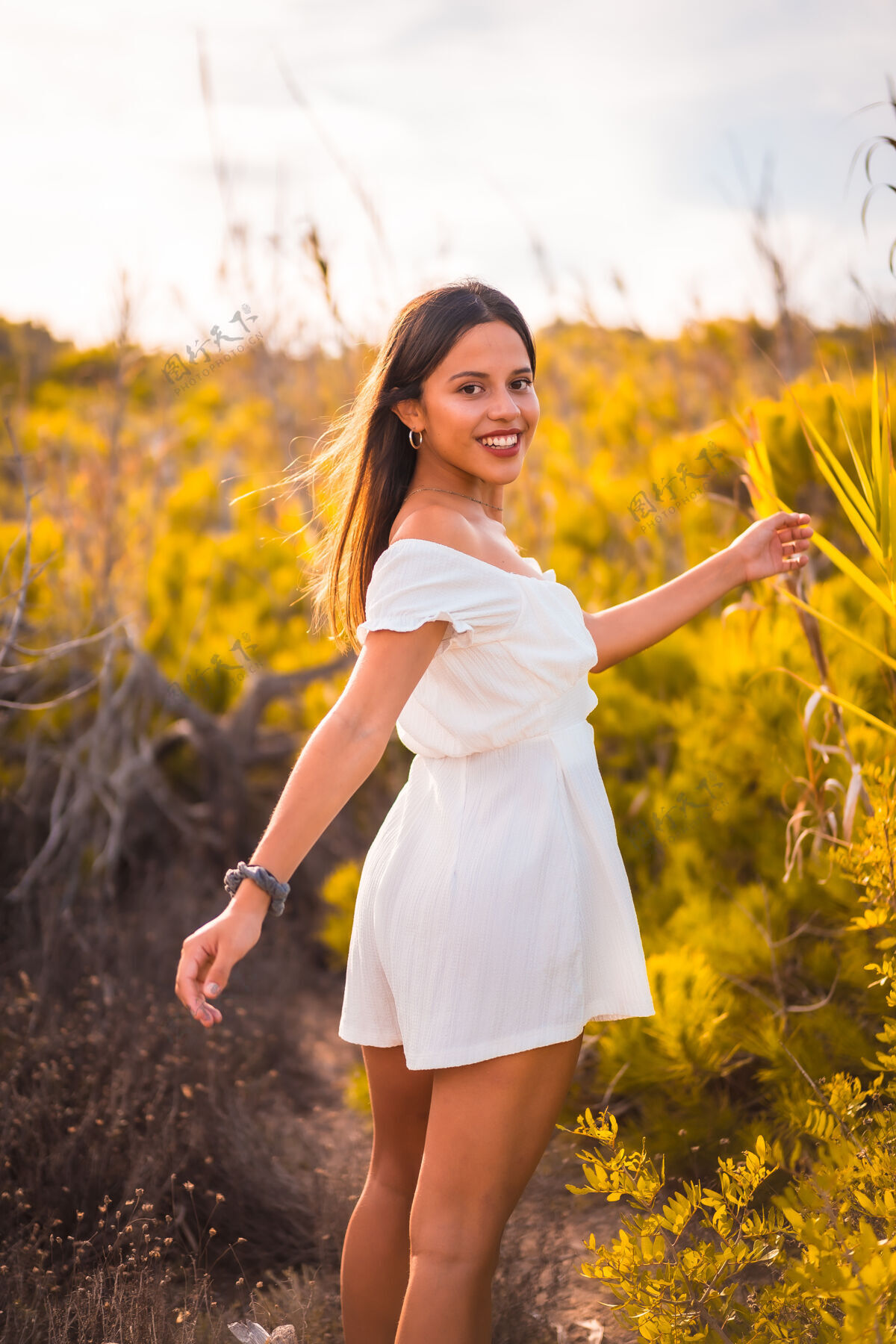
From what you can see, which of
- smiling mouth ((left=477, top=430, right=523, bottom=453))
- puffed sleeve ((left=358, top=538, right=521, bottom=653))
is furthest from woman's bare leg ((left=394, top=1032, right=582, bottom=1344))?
smiling mouth ((left=477, top=430, right=523, bottom=453))

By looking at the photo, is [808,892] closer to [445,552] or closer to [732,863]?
[732,863]

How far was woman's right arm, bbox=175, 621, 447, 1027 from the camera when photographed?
994 millimetres

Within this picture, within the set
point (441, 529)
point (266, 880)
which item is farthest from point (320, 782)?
point (441, 529)

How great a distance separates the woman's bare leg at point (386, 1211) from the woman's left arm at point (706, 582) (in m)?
0.59

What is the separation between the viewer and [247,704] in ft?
12.6

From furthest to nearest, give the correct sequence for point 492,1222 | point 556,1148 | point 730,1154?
1. point 556,1148
2. point 730,1154
3. point 492,1222

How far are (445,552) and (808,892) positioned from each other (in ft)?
4.39

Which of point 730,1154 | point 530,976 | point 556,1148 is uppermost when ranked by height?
point 530,976

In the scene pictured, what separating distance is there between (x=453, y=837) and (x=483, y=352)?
1.88ft

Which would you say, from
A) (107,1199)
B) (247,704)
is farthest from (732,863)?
(247,704)

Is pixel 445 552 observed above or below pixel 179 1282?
above

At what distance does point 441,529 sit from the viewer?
4.00ft

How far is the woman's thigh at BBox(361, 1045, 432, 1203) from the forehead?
2.70 feet

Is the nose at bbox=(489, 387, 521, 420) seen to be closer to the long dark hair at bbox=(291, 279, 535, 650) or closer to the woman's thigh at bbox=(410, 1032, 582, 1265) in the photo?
the long dark hair at bbox=(291, 279, 535, 650)
